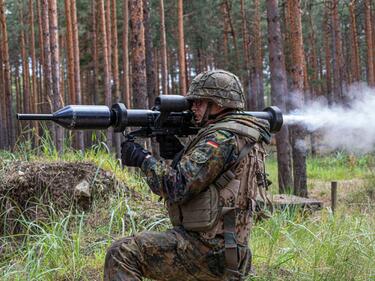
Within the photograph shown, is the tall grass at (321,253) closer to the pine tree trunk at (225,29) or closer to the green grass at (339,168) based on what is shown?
the green grass at (339,168)

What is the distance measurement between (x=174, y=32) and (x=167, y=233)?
2848 cm

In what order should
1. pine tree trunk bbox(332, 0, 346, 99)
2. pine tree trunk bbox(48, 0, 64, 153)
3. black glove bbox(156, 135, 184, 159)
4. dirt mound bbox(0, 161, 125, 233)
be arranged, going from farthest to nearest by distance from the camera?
pine tree trunk bbox(332, 0, 346, 99), pine tree trunk bbox(48, 0, 64, 153), dirt mound bbox(0, 161, 125, 233), black glove bbox(156, 135, 184, 159)

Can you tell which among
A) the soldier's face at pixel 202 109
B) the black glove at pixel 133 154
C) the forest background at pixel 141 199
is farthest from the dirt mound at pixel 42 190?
the soldier's face at pixel 202 109

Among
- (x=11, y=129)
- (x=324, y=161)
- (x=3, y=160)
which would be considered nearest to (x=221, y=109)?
(x=3, y=160)

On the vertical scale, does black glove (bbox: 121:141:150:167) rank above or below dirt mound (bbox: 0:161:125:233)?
above

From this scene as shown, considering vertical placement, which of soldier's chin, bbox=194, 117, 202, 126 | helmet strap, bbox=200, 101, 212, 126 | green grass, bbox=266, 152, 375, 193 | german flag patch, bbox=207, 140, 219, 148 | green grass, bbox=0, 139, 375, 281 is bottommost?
green grass, bbox=266, 152, 375, 193

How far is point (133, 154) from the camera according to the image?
3.25 metres

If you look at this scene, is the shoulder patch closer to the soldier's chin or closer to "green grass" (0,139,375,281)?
the soldier's chin

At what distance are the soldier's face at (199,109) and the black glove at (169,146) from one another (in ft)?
0.74

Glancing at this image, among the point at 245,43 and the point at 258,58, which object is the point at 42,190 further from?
the point at 258,58

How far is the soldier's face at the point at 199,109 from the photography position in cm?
345

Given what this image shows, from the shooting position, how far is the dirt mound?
5824 millimetres

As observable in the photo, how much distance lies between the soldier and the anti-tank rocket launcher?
17cm

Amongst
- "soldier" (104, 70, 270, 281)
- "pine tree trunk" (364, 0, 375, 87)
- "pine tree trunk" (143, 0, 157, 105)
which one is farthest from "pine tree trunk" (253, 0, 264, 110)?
"soldier" (104, 70, 270, 281)
